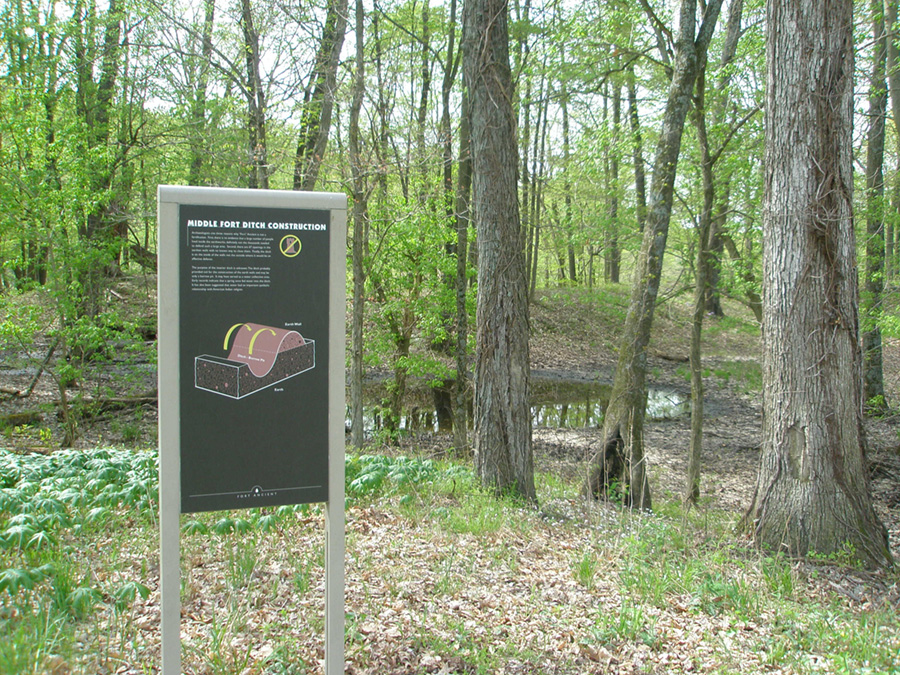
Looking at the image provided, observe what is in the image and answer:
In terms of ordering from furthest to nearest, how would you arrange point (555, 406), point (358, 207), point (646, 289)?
point (555, 406) → point (358, 207) → point (646, 289)

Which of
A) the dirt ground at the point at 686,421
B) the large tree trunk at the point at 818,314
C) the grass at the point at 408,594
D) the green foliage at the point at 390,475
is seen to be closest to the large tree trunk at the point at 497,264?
the green foliage at the point at 390,475

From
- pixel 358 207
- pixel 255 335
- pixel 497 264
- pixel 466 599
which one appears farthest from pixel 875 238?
pixel 255 335

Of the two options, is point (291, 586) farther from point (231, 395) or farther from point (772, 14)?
point (772, 14)

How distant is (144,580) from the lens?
4078mm

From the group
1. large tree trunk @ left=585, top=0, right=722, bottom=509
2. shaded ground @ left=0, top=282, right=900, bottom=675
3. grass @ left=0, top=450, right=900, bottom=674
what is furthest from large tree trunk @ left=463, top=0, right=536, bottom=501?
large tree trunk @ left=585, top=0, right=722, bottom=509

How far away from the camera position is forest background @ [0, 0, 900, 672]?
9.52m

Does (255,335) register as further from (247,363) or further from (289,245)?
(289,245)

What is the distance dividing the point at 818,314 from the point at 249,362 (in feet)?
15.7

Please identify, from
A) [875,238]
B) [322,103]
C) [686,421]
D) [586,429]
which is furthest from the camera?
[686,421]

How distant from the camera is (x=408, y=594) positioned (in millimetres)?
4148

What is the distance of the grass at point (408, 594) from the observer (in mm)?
3404

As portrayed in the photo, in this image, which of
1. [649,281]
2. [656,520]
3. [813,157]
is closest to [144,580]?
[656,520]

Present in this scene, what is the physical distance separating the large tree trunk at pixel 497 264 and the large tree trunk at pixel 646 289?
1.92 metres

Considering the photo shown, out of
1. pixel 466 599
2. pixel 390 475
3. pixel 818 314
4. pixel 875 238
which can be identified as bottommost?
pixel 466 599
